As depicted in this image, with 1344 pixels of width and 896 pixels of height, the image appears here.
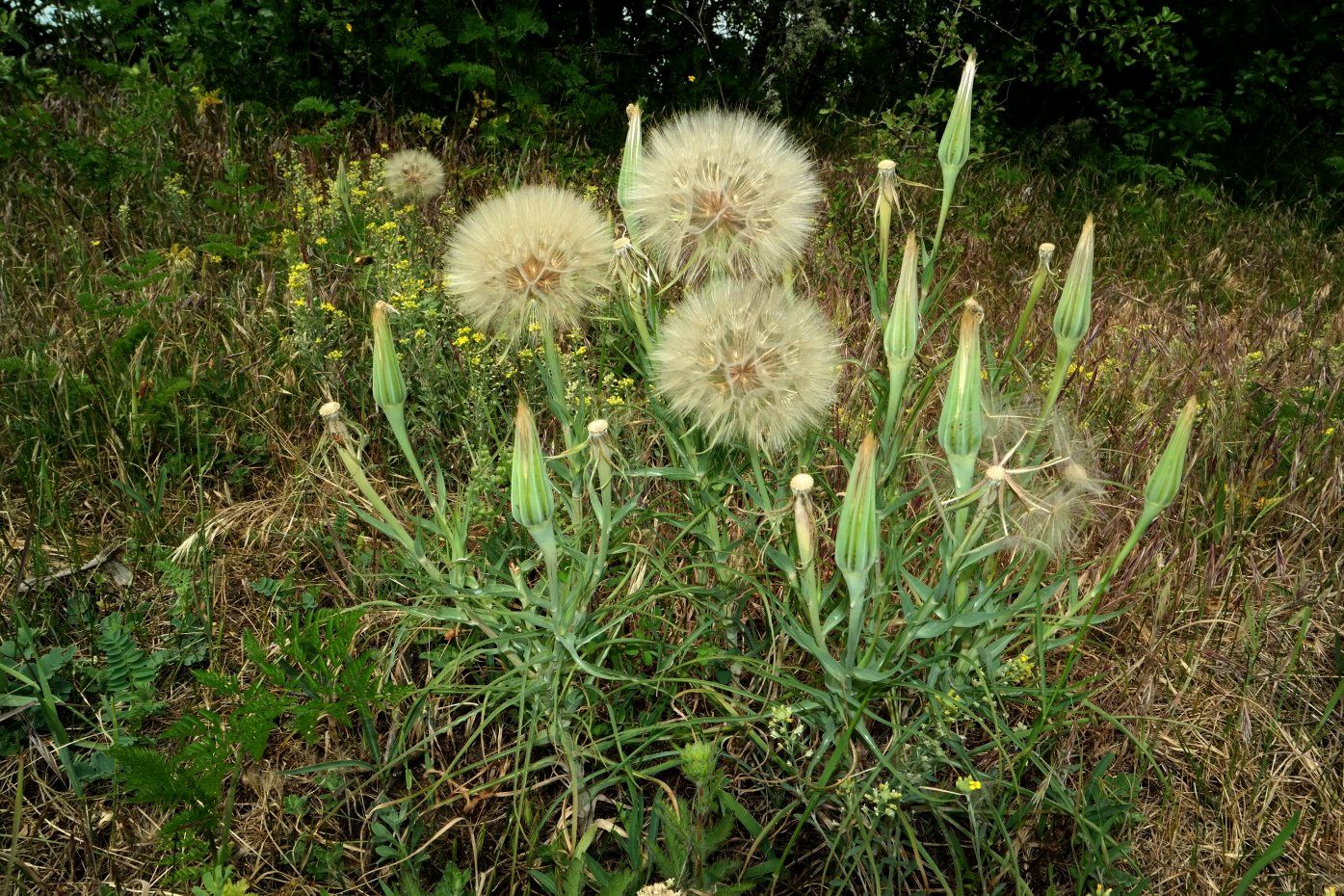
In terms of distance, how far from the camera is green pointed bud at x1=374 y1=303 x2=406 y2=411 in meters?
1.57

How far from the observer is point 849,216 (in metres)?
4.06

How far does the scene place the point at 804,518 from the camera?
1.45 metres

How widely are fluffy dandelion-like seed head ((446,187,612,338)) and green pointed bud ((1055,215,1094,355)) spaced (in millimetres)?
812

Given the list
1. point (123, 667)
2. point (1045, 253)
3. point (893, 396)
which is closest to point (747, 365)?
point (893, 396)

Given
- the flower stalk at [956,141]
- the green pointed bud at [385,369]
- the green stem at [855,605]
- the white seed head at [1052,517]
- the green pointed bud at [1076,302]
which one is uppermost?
the flower stalk at [956,141]

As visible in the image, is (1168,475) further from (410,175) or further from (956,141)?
(410,175)

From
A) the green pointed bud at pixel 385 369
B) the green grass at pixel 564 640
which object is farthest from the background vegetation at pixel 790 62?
the green pointed bud at pixel 385 369

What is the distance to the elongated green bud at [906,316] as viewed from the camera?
150 cm

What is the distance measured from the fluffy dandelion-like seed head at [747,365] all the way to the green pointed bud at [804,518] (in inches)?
5.9

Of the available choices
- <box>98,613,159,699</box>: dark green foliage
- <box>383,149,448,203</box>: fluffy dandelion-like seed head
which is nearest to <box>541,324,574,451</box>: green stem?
<box>98,613,159,699</box>: dark green foliage

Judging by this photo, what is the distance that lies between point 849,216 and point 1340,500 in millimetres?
2144

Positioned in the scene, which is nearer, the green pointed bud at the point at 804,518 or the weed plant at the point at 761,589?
the green pointed bud at the point at 804,518

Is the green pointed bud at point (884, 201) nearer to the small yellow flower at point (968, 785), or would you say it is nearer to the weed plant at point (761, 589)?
the weed plant at point (761, 589)

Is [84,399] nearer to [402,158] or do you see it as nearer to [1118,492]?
[402,158]
